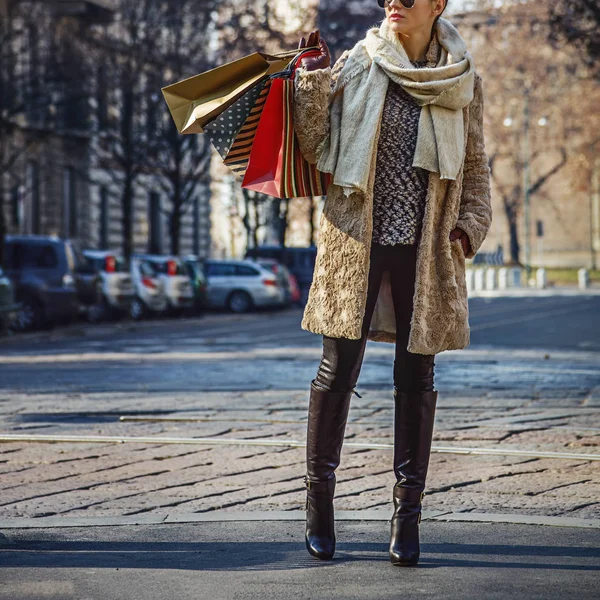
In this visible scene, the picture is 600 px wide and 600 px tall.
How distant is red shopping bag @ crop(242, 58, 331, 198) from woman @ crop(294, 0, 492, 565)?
6cm

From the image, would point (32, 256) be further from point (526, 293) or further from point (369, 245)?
point (526, 293)

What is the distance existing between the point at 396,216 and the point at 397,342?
433 millimetres

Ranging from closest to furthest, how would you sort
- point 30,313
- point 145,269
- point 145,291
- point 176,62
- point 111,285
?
1. point 30,313
2. point 111,285
3. point 145,291
4. point 145,269
5. point 176,62

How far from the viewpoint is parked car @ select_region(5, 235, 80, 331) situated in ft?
70.4

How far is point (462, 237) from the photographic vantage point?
4.39 metres

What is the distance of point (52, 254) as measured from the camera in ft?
71.4

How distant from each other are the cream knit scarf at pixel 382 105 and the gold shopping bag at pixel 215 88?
0.25 metres

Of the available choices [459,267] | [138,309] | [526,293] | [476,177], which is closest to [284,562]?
[459,267]

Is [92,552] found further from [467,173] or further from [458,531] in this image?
[467,173]

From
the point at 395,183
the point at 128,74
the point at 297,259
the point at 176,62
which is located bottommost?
the point at 297,259

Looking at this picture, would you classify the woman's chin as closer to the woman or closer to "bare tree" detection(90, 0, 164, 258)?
the woman

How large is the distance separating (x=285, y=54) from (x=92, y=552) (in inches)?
68.8

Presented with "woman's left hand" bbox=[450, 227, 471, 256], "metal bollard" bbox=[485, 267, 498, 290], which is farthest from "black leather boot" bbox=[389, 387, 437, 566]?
"metal bollard" bbox=[485, 267, 498, 290]

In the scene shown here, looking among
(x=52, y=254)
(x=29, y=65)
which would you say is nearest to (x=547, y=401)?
(x=52, y=254)
